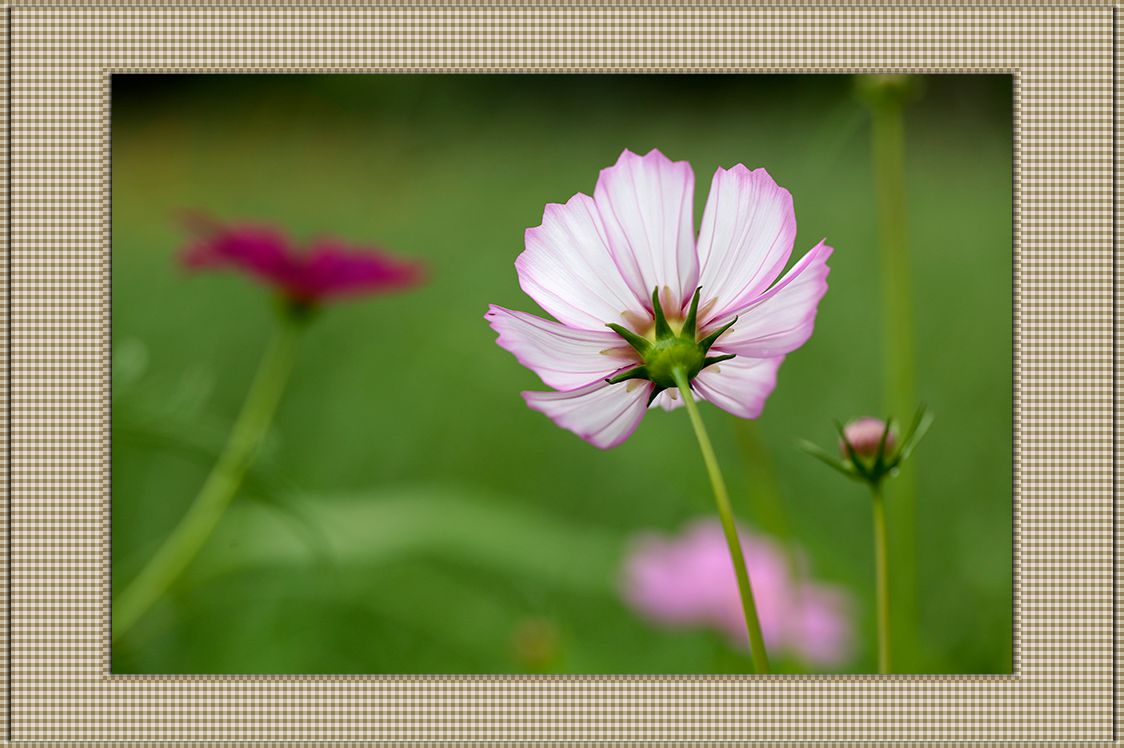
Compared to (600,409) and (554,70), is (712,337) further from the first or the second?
(554,70)

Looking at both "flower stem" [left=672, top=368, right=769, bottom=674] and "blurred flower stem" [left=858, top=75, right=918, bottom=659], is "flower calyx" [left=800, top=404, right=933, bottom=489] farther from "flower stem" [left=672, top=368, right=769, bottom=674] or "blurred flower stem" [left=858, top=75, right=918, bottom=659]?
"blurred flower stem" [left=858, top=75, right=918, bottom=659]

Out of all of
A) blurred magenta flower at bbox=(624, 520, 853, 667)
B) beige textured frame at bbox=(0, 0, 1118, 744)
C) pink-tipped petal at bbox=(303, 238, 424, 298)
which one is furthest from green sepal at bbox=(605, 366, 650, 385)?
blurred magenta flower at bbox=(624, 520, 853, 667)

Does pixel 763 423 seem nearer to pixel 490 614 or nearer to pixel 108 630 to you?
pixel 490 614

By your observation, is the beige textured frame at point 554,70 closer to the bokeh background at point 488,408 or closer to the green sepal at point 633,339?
the bokeh background at point 488,408

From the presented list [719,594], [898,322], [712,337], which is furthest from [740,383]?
[719,594]

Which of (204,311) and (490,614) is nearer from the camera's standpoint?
(490,614)

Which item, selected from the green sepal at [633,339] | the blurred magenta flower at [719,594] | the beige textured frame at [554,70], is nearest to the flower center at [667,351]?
the green sepal at [633,339]

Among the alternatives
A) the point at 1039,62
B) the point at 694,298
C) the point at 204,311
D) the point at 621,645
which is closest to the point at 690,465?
the point at 621,645
